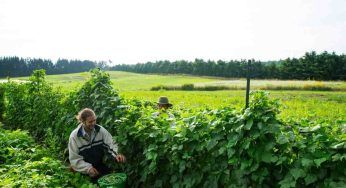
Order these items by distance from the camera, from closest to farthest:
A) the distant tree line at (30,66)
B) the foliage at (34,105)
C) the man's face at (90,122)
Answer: the man's face at (90,122), the foliage at (34,105), the distant tree line at (30,66)

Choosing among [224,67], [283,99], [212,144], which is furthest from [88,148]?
[224,67]

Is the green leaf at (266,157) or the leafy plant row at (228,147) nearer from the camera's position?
the leafy plant row at (228,147)

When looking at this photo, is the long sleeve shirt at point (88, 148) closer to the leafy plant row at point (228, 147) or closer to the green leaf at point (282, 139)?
the leafy plant row at point (228, 147)

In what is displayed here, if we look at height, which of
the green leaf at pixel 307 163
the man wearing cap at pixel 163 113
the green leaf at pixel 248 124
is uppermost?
the green leaf at pixel 248 124

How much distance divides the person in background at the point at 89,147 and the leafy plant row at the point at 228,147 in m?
0.30

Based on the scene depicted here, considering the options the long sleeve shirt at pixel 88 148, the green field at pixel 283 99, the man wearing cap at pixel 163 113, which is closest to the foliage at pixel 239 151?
the man wearing cap at pixel 163 113

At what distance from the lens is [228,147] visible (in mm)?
4574

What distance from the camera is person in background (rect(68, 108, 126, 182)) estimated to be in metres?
6.26

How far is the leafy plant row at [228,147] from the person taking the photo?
13.0ft

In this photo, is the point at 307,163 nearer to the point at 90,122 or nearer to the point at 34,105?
the point at 90,122

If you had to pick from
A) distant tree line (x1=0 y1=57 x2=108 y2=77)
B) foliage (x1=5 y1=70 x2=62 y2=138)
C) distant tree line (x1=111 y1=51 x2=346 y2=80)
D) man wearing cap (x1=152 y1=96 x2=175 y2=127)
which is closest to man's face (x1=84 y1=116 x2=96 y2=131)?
man wearing cap (x1=152 y1=96 x2=175 y2=127)

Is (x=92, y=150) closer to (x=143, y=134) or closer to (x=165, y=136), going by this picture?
(x=143, y=134)

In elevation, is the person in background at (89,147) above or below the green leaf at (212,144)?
below

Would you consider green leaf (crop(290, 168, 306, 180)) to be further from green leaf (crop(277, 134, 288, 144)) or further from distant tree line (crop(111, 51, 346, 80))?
distant tree line (crop(111, 51, 346, 80))
